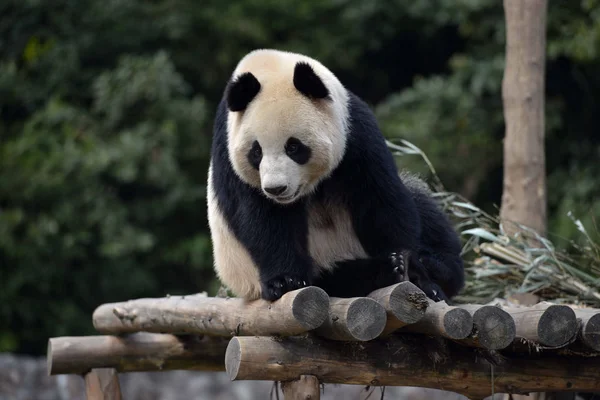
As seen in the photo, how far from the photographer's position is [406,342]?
370 centimetres

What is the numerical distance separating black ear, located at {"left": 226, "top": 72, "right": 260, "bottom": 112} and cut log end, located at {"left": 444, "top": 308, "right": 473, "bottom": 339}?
124 centimetres

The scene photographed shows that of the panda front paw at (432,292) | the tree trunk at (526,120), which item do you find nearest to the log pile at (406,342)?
the panda front paw at (432,292)

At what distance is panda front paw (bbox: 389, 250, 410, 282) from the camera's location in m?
3.83

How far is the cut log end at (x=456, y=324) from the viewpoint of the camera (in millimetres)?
3348

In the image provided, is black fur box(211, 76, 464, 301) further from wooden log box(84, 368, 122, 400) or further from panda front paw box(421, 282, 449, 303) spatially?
wooden log box(84, 368, 122, 400)

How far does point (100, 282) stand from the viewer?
9.54 meters

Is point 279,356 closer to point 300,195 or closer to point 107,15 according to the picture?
point 300,195

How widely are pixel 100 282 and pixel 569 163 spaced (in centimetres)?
524

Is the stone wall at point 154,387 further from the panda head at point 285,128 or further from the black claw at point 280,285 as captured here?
the panda head at point 285,128

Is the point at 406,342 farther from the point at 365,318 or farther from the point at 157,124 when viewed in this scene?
the point at 157,124

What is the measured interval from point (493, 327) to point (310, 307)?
0.73 m

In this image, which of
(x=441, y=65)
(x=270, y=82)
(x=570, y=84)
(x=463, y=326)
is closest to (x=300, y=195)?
(x=270, y=82)

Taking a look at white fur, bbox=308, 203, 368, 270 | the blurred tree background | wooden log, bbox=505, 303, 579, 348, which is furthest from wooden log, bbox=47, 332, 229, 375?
the blurred tree background

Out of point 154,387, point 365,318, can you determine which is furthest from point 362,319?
point 154,387
